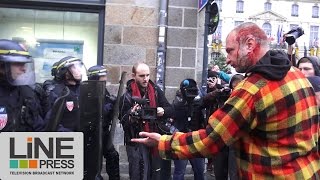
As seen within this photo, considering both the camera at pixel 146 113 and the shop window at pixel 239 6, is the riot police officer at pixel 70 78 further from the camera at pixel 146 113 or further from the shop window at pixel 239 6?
the shop window at pixel 239 6

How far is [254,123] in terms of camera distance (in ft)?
7.65

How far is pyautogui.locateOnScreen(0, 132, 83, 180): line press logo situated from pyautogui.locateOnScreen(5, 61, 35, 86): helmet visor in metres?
0.64

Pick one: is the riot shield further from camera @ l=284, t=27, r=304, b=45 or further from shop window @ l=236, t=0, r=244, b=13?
shop window @ l=236, t=0, r=244, b=13

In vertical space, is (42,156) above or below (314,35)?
below

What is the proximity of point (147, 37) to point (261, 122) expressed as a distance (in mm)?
4624

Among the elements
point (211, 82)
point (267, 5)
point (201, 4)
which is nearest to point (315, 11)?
point (267, 5)

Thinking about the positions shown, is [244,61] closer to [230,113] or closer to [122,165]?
[230,113]

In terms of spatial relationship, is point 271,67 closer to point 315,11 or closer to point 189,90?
point 189,90

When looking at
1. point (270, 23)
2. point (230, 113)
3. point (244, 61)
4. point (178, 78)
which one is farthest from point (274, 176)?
point (270, 23)

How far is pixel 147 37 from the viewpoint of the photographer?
22.3 feet

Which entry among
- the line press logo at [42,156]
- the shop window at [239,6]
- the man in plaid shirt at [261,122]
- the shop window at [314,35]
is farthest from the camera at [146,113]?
the shop window at [239,6]

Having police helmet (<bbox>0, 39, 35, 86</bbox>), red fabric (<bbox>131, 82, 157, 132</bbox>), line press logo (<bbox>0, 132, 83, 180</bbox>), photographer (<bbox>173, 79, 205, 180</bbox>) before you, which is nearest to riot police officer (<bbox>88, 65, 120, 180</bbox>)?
red fabric (<bbox>131, 82, 157, 132</bbox>)

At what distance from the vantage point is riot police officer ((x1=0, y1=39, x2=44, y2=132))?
10.2 feet

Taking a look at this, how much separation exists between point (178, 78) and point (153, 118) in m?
2.58
